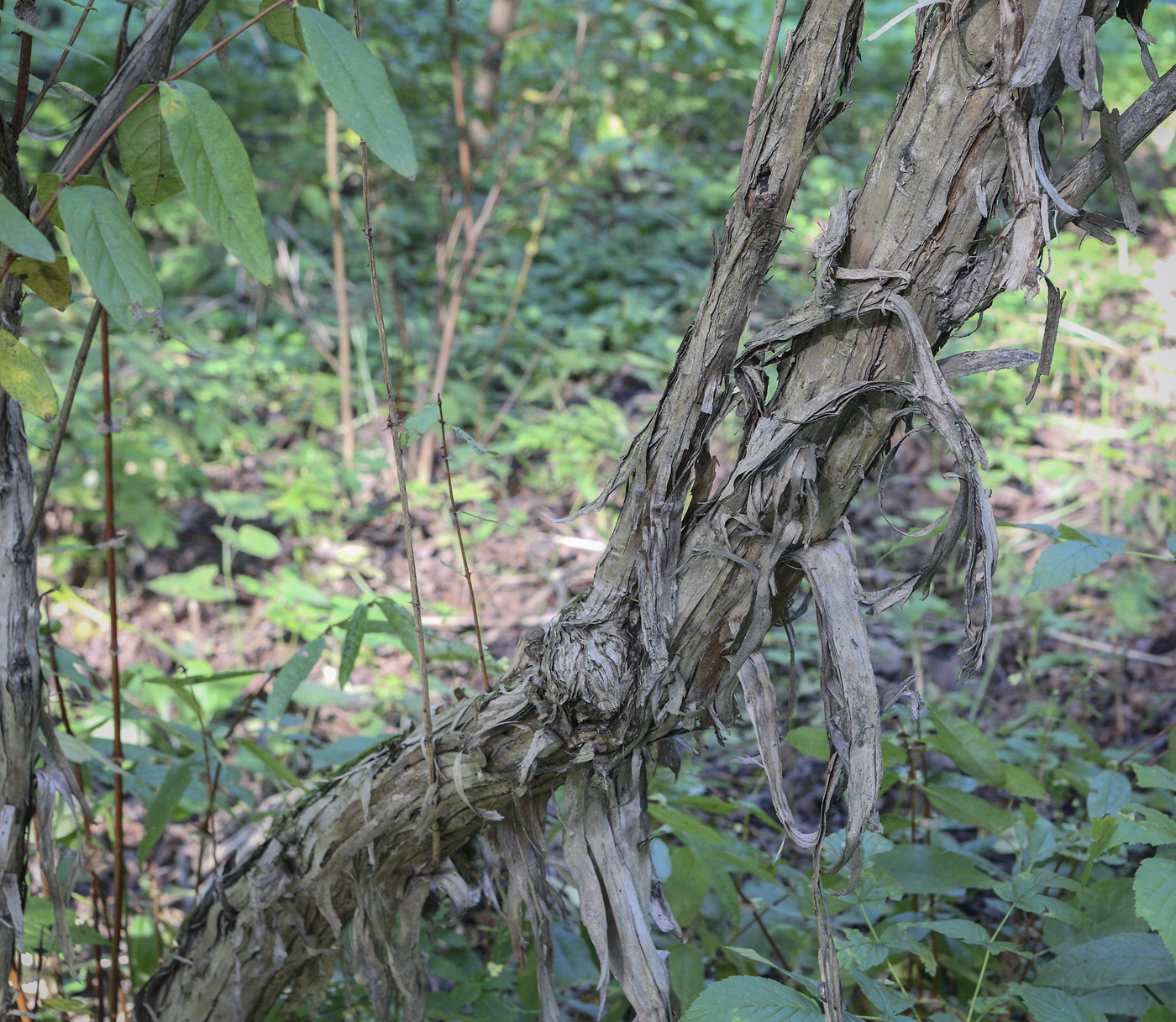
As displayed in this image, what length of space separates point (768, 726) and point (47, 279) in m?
0.66

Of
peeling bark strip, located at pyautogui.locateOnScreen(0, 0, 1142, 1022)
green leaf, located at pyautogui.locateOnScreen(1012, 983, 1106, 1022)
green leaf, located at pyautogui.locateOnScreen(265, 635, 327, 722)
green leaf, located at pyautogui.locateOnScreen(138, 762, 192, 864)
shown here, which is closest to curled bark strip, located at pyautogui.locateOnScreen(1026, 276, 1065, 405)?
peeling bark strip, located at pyautogui.locateOnScreen(0, 0, 1142, 1022)

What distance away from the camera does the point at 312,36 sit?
1.77 ft

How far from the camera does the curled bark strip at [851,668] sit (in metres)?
0.67

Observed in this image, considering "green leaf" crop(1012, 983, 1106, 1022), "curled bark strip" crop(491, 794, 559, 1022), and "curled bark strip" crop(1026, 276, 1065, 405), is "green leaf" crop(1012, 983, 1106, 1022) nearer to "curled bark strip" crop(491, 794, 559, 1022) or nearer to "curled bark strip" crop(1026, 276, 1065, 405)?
"curled bark strip" crop(491, 794, 559, 1022)

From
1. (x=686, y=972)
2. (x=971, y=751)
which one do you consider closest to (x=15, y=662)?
(x=686, y=972)

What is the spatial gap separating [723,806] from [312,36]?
90cm

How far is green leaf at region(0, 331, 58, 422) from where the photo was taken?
672 millimetres

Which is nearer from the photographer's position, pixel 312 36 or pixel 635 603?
pixel 312 36

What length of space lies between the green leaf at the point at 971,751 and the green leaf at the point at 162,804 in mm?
879

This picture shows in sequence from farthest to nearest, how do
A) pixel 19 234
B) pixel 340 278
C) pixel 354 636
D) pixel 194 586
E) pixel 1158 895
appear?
pixel 340 278 → pixel 194 586 → pixel 354 636 → pixel 1158 895 → pixel 19 234

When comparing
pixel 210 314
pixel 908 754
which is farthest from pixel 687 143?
pixel 908 754

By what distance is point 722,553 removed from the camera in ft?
2.22

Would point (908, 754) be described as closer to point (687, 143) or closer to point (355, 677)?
point (355, 677)

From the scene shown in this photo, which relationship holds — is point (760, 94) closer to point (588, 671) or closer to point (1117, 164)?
point (1117, 164)
